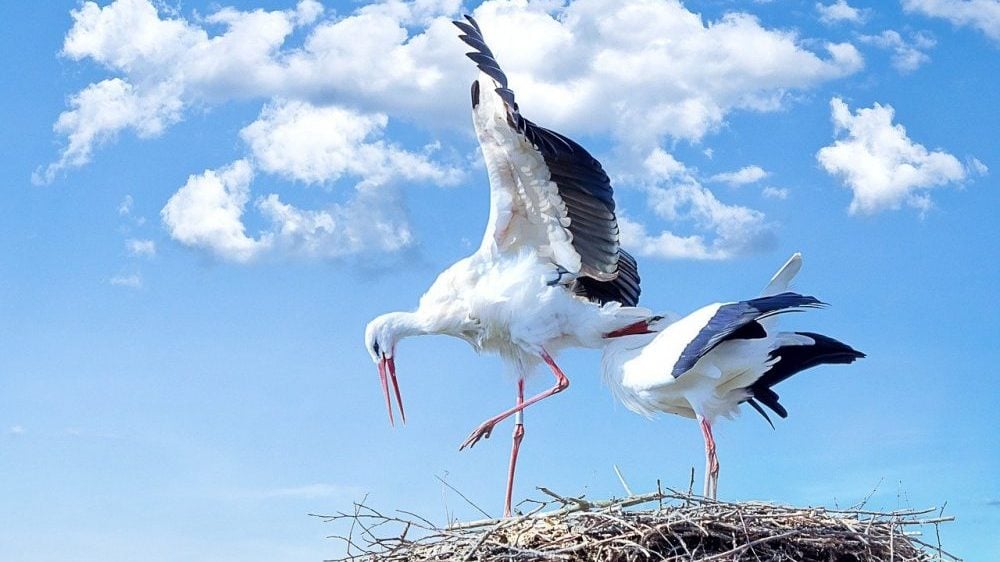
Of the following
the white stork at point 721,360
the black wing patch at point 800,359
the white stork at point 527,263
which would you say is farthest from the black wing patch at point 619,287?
the black wing patch at point 800,359

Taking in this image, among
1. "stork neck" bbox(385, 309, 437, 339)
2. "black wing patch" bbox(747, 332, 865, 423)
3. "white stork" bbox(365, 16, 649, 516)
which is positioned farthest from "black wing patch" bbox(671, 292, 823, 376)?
"stork neck" bbox(385, 309, 437, 339)

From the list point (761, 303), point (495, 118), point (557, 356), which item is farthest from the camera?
point (557, 356)

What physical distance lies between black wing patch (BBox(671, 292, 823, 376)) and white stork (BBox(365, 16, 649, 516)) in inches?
40.4

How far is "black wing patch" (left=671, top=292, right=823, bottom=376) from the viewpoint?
6.72m

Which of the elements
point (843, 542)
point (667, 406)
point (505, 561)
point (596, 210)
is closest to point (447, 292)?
point (596, 210)

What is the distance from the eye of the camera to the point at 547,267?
7.91 metres

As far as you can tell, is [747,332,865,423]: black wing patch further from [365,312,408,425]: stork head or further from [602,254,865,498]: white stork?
[365,312,408,425]: stork head

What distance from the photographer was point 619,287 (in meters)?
8.49

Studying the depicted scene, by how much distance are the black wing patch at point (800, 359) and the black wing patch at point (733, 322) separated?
289 mm

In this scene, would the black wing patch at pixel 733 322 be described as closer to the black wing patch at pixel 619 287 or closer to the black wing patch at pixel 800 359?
the black wing patch at pixel 800 359

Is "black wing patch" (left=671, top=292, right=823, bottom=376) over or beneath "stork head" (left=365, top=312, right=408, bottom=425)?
beneath

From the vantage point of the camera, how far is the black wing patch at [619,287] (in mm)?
8047

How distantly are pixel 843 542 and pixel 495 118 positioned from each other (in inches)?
114

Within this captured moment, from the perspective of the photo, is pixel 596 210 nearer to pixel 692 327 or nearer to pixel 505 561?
pixel 692 327
